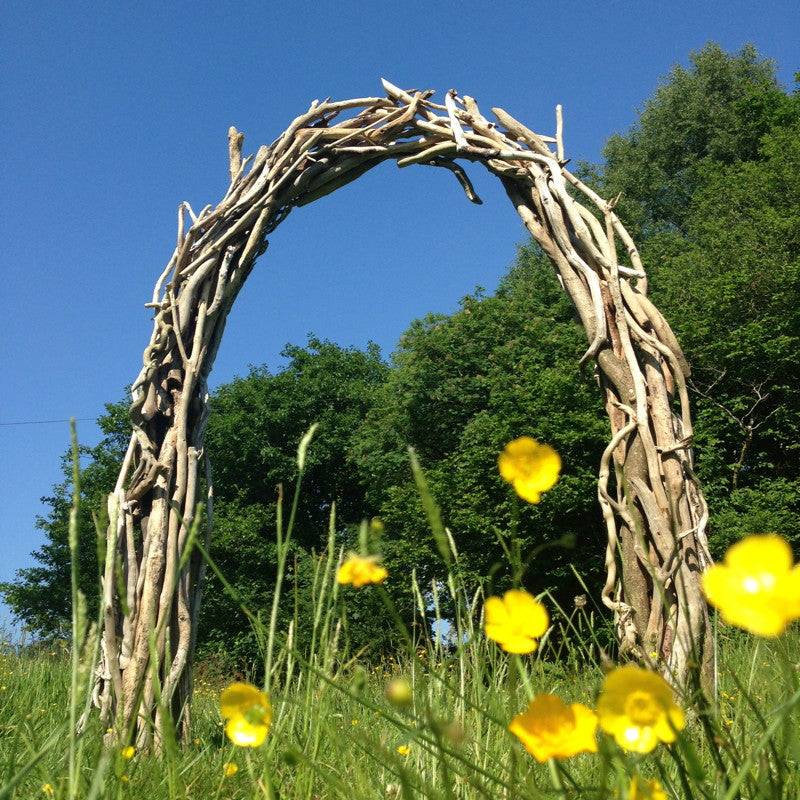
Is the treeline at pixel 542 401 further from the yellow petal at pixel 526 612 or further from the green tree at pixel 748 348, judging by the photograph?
the yellow petal at pixel 526 612

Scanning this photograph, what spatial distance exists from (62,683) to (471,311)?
1713 centimetres

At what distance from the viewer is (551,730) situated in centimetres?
54

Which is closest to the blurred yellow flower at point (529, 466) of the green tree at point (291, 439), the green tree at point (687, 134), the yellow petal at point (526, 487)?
the yellow petal at point (526, 487)

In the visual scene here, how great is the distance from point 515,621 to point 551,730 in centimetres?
10

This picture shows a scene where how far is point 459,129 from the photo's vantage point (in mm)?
2506

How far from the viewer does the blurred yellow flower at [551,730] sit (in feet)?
1.71

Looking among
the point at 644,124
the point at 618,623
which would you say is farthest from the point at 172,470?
the point at 644,124

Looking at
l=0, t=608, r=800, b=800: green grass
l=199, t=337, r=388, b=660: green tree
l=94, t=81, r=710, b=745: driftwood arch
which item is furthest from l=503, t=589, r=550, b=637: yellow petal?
l=199, t=337, r=388, b=660: green tree

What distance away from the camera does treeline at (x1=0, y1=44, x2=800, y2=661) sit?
15250mm

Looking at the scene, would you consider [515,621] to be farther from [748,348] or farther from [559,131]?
[748,348]

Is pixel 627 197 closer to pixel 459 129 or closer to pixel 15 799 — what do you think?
pixel 459 129

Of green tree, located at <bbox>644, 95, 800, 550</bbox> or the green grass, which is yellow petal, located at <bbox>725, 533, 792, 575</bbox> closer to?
the green grass

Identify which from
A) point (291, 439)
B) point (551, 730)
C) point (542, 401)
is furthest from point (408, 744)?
point (291, 439)

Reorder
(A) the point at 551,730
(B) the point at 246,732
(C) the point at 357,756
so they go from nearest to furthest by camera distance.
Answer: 1. (A) the point at 551,730
2. (B) the point at 246,732
3. (C) the point at 357,756
